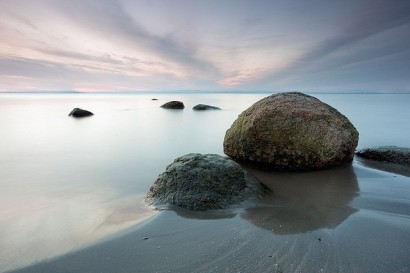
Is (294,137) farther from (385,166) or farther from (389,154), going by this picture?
(389,154)

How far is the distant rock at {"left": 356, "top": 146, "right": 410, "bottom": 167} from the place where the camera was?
16.8 ft

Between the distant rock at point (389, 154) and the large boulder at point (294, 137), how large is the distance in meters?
0.73

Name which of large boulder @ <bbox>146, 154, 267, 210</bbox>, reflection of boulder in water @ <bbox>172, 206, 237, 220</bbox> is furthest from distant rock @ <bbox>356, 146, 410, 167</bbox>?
reflection of boulder in water @ <bbox>172, 206, 237, 220</bbox>

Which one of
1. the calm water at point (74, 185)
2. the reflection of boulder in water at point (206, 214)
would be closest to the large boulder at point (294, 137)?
the calm water at point (74, 185)

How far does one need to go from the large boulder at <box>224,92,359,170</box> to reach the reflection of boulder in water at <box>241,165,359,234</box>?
262 millimetres

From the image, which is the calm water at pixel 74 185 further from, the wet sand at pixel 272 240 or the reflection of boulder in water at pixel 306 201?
the reflection of boulder in water at pixel 306 201

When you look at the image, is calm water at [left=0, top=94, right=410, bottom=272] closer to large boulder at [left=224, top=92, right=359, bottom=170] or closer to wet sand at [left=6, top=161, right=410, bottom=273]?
wet sand at [left=6, top=161, right=410, bottom=273]

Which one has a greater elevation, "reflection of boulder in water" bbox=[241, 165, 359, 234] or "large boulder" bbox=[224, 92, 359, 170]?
"large boulder" bbox=[224, 92, 359, 170]

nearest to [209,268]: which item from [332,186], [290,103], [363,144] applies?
[332,186]

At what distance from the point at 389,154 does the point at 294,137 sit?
2278mm

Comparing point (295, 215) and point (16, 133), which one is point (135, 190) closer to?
point (295, 215)

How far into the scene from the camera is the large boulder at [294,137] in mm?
4832

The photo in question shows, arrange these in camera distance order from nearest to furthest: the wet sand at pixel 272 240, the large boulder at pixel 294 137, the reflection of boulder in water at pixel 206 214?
the wet sand at pixel 272 240 < the reflection of boulder in water at pixel 206 214 < the large boulder at pixel 294 137

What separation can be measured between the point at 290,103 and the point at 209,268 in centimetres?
422
